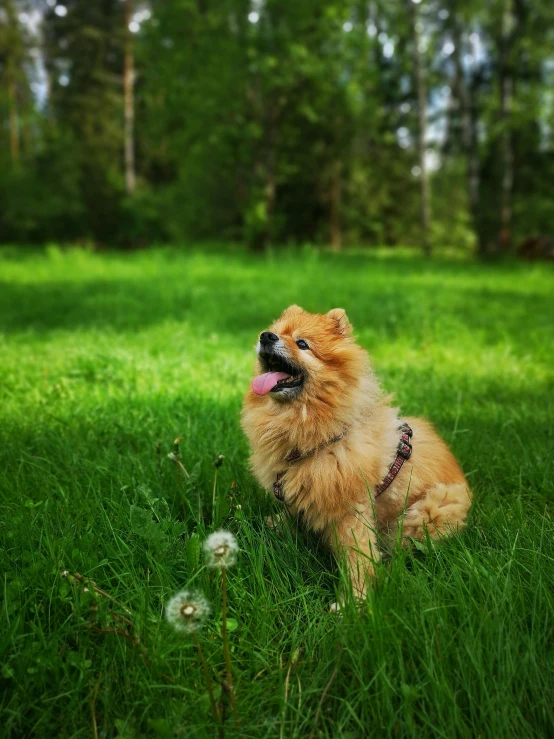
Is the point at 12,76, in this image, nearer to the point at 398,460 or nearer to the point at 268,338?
the point at 268,338

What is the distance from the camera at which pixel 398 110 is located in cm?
2383

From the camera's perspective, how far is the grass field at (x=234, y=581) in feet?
5.00

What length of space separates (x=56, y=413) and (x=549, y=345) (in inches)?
210

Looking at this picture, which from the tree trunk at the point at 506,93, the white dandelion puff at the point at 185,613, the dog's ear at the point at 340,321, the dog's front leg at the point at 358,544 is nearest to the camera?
the white dandelion puff at the point at 185,613

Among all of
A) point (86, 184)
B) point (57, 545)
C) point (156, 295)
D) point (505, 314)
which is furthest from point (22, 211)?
point (57, 545)

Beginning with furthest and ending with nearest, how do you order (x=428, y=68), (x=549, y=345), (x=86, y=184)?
(x=86, y=184) < (x=428, y=68) < (x=549, y=345)

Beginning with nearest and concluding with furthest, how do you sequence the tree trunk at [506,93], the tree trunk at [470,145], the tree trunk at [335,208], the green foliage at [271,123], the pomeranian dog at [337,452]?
the pomeranian dog at [337,452], the green foliage at [271,123], the tree trunk at [506,93], the tree trunk at [470,145], the tree trunk at [335,208]

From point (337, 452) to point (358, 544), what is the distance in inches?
15.1

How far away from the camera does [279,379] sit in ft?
7.52

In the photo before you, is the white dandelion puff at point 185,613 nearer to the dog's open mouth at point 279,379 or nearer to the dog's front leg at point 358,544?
the dog's front leg at point 358,544

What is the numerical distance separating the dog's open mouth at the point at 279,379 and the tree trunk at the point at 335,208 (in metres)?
17.1

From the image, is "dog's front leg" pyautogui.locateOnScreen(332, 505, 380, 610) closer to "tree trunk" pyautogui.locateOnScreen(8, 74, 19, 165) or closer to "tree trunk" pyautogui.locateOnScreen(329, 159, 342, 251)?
"tree trunk" pyautogui.locateOnScreen(329, 159, 342, 251)

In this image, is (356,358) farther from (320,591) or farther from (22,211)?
(22,211)

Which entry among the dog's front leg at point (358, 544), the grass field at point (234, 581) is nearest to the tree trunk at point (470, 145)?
the grass field at point (234, 581)
